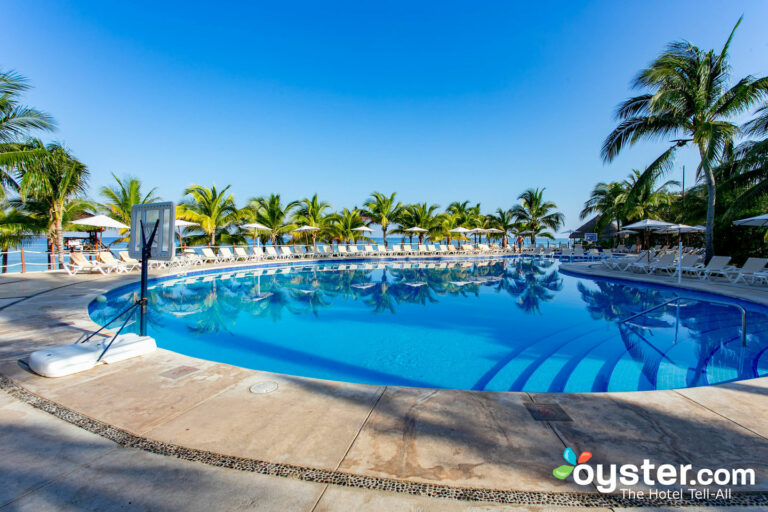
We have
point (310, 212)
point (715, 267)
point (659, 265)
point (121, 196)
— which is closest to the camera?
point (715, 267)

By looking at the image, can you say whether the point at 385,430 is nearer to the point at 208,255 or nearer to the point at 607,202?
the point at 208,255

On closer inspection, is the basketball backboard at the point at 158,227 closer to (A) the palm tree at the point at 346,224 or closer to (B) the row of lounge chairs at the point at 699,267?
(B) the row of lounge chairs at the point at 699,267

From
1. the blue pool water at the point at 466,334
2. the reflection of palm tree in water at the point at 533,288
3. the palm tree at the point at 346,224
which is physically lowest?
the blue pool water at the point at 466,334

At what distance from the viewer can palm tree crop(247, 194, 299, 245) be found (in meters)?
21.5

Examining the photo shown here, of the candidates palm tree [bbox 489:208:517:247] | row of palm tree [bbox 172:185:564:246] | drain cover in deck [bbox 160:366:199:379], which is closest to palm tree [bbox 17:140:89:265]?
row of palm tree [bbox 172:185:564:246]

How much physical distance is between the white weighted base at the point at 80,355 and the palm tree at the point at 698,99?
14.8m

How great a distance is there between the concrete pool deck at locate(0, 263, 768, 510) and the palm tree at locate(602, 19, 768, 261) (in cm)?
1135

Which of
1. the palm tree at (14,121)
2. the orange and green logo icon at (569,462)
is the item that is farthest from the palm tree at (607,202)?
the palm tree at (14,121)

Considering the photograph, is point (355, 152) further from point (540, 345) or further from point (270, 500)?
point (270, 500)

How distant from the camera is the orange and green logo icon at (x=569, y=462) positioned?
74.0 inches

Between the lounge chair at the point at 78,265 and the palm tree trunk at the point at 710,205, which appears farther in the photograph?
Result: the lounge chair at the point at 78,265

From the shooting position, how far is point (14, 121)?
9.05 m

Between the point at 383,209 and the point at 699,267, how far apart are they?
18757mm
